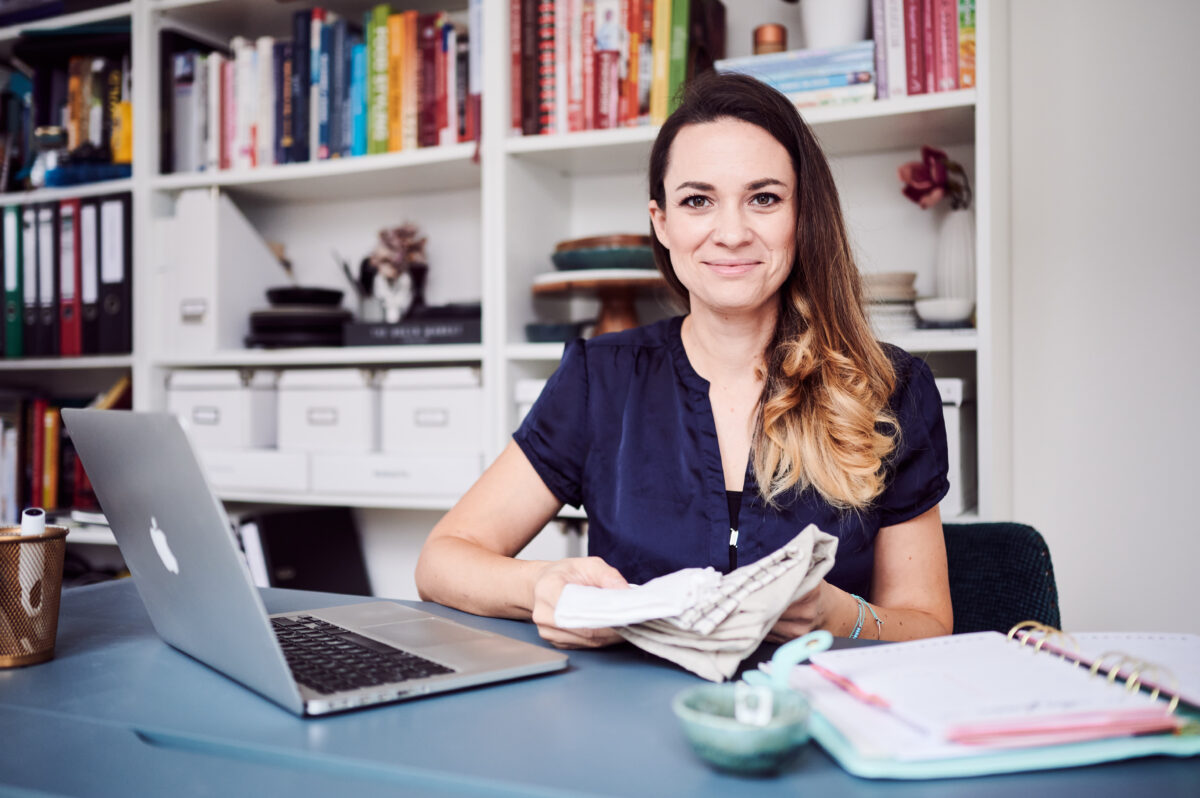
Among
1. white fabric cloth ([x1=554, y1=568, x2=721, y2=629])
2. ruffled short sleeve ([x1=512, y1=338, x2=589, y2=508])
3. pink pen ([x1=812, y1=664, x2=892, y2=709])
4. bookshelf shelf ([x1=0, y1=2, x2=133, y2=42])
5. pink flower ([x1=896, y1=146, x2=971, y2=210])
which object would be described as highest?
bookshelf shelf ([x1=0, y1=2, x2=133, y2=42])

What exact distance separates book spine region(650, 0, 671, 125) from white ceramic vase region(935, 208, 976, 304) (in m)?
0.59

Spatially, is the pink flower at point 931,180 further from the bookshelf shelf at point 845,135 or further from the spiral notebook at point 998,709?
the spiral notebook at point 998,709

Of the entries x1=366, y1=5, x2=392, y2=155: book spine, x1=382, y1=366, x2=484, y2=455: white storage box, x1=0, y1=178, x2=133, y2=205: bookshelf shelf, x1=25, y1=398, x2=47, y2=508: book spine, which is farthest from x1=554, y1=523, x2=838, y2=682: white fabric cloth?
x1=25, y1=398, x2=47, y2=508: book spine

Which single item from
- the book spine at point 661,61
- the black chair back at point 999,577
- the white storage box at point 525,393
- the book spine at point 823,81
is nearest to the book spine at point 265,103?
the white storage box at point 525,393

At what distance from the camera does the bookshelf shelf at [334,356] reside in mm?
2031

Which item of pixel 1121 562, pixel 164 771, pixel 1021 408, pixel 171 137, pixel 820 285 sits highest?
pixel 171 137

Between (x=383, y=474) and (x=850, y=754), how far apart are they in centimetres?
164

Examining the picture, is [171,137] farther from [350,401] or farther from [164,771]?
[164,771]

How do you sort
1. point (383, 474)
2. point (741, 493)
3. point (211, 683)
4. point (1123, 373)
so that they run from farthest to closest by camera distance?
point (383, 474) → point (1123, 373) → point (741, 493) → point (211, 683)

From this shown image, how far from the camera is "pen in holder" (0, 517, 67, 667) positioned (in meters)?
0.76

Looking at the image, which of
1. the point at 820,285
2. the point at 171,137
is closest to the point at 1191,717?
the point at 820,285

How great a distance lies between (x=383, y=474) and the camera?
2.05m

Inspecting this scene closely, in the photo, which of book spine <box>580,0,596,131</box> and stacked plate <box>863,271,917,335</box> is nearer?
stacked plate <box>863,271,917,335</box>

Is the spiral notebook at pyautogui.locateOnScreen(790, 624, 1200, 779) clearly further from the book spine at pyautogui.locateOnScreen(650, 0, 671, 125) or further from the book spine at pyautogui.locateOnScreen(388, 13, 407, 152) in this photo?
the book spine at pyautogui.locateOnScreen(388, 13, 407, 152)
